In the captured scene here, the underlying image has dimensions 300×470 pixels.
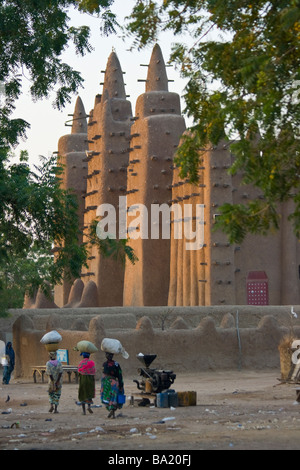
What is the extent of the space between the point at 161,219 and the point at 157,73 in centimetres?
882

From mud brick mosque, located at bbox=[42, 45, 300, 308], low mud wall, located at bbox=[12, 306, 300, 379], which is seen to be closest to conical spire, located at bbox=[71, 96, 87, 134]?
mud brick mosque, located at bbox=[42, 45, 300, 308]

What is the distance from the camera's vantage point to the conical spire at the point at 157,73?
50.1 meters

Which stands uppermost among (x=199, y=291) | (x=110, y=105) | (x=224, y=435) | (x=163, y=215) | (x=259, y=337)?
(x=110, y=105)

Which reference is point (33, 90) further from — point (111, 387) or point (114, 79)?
point (114, 79)

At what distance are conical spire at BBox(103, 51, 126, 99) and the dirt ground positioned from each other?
34380 mm

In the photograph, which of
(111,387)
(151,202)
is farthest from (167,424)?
(151,202)

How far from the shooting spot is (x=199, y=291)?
42.7m

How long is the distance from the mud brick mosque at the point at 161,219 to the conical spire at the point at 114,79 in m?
0.06

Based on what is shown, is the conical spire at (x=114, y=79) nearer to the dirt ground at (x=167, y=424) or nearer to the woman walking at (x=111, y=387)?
the dirt ground at (x=167, y=424)

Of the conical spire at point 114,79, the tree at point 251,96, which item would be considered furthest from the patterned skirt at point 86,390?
the conical spire at point 114,79

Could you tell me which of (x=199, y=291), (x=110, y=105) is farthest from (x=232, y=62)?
(x=110, y=105)

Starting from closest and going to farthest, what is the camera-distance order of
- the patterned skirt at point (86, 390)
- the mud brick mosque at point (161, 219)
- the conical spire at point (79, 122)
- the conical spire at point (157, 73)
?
the patterned skirt at point (86, 390)
the mud brick mosque at point (161, 219)
the conical spire at point (157, 73)
the conical spire at point (79, 122)

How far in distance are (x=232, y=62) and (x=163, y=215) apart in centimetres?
3507

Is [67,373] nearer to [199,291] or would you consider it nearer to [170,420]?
[170,420]
